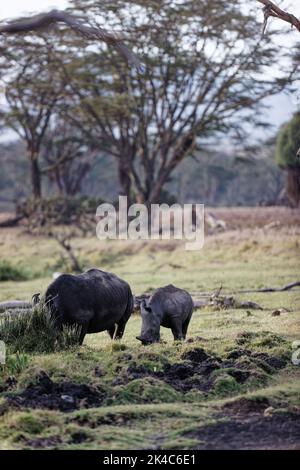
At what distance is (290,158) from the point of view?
36.2 meters

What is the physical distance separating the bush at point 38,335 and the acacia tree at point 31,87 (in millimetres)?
21972

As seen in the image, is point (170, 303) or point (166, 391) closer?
point (166, 391)

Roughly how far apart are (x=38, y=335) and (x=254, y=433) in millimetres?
3874

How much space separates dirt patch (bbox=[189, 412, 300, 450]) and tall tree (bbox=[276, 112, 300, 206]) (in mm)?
26241

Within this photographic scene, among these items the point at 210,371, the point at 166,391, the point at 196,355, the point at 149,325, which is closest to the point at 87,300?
the point at 149,325

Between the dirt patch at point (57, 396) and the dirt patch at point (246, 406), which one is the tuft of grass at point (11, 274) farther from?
the dirt patch at point (246, 406)

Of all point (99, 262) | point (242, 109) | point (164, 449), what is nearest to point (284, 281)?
point (99, 262)


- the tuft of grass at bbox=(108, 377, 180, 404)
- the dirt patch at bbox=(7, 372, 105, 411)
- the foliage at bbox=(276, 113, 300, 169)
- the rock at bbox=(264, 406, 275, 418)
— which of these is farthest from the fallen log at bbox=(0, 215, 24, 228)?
the rock at bbox=(264, 406, 275, 418)

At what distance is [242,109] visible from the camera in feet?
120

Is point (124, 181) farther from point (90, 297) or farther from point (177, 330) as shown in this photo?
point (90, 297)

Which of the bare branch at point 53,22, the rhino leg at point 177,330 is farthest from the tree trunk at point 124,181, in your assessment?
the bare branch at point 53,22

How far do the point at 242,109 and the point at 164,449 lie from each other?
3008 centimetres

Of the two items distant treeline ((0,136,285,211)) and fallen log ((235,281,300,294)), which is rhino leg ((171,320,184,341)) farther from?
distant treeline ((0,136,285,211))
